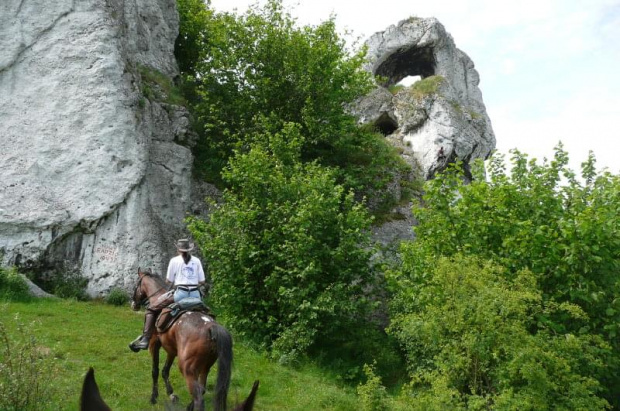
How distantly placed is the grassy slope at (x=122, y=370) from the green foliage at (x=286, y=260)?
1218 millimetres

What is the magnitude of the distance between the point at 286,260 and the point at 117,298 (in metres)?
7.36

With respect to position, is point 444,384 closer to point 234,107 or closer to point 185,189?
point 185,189

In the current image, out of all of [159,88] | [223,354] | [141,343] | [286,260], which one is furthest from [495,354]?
[159,88]

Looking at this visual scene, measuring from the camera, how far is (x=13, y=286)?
1841 cm

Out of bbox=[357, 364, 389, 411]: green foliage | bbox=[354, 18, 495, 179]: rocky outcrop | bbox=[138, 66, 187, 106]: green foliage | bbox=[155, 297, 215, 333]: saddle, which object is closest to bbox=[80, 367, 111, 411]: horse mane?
bbox=[357, 364, 389, 411]: green foliage

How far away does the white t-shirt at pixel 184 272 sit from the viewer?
38.8ft

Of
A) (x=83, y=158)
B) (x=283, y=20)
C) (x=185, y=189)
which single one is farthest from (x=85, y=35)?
(x=283, y=20)

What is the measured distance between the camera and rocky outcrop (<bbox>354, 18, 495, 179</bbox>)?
1443 inches

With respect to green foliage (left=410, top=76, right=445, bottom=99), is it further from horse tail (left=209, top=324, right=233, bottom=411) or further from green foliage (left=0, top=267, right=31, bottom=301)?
horse tail (left=209, top=324, right=233, bottom=411)

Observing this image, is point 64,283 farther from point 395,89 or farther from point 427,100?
point 395,89

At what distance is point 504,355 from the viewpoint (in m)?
9.91

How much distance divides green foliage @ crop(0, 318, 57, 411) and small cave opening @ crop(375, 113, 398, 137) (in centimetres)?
3291

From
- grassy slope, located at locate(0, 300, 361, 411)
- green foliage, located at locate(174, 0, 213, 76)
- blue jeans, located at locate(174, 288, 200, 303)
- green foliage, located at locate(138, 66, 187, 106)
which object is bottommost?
grassy slope, located at locate(0, 300, 361, 411)

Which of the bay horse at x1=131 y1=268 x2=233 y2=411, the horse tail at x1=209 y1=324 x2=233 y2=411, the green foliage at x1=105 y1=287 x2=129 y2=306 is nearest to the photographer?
the horse tail at x1=209 y1=324 x2=233 y2=411
